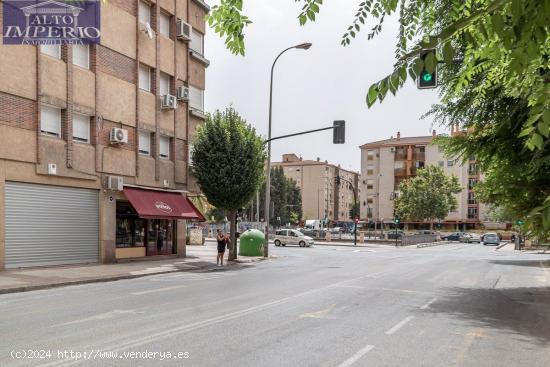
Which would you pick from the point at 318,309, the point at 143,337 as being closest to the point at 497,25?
the point at 143,337

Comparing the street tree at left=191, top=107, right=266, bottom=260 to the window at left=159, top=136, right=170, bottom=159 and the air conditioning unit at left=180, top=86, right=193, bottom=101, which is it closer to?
the window at left=159, top=136, right=170, bottom=159

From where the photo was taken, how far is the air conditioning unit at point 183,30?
26875mm

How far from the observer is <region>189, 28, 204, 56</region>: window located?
2871cm

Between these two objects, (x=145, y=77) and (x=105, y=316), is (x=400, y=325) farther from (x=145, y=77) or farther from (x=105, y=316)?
(x=145, y=77)

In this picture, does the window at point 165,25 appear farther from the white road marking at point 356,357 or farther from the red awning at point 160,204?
the white road marking at point 356,357

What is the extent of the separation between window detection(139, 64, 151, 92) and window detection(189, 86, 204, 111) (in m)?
3.63

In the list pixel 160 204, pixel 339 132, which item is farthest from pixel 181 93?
pixel 339 132

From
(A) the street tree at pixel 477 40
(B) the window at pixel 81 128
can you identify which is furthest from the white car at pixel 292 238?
(A) the street tree at pixel 477 40

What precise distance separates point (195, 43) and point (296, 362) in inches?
997

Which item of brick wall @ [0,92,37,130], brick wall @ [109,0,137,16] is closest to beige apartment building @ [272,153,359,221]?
brick wall @ [109,0,137,16]

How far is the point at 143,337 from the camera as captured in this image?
7.52 meters

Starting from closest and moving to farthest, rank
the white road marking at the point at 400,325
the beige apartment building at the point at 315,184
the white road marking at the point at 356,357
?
the white road marking at the point at 356,357 < the white road marking at the point at 400,325 < the beige apartment building at the point at 315,184

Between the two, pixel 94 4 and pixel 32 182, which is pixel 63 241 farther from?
pixel 94 4

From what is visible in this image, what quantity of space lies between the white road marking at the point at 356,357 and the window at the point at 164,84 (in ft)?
69.4
